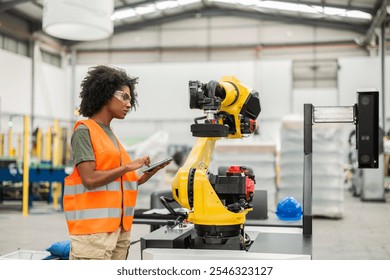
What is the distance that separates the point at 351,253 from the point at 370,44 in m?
9.10

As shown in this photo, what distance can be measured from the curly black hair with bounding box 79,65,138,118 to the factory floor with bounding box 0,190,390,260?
3.82 feet

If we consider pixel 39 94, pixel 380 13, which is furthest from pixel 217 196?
pixel 39 94

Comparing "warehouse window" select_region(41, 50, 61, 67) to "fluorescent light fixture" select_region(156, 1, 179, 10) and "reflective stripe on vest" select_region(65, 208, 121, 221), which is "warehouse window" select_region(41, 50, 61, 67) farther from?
"reflective stripe on vest" select_region(65, 208, 121, 221)

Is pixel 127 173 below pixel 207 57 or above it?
below

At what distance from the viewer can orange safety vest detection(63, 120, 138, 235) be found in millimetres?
1585

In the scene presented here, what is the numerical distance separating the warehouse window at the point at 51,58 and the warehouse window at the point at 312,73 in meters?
6.43

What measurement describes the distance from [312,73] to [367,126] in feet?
38.9

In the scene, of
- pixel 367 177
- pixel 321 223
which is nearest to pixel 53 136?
pixel 321 223

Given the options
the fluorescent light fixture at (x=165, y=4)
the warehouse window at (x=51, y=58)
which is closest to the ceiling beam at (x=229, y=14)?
→ the fluorescent light fixture at (x=165, y=4)

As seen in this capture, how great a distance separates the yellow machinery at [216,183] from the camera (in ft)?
5.47

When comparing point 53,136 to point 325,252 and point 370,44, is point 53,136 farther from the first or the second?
point 370,44

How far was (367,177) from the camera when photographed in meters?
9.01

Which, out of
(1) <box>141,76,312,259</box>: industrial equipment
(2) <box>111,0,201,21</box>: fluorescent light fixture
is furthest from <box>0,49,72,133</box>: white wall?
(1) <box>141,76,312,259</box>: industrial equipment

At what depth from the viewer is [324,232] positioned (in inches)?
217
